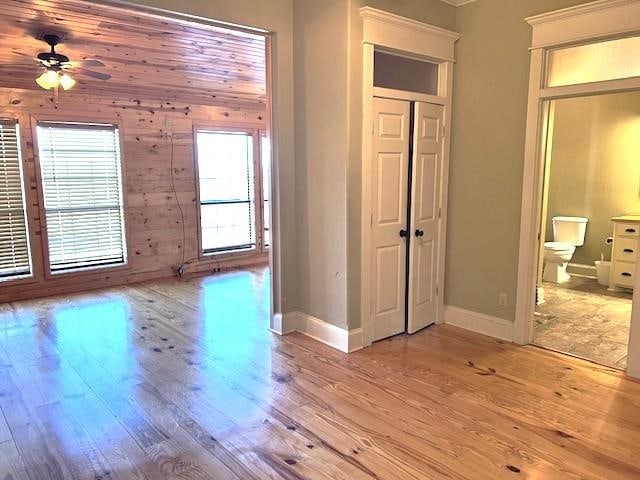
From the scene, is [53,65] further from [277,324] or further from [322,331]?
[322,331]

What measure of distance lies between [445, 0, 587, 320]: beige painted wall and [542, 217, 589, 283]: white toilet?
86.7 inches

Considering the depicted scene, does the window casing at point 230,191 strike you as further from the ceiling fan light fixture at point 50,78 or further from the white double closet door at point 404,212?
the white double closet door at point 404,212

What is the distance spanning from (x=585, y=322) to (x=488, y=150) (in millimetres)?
1904

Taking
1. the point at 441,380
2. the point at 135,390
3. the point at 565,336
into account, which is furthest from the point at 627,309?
the point at 135,390

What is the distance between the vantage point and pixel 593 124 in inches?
230

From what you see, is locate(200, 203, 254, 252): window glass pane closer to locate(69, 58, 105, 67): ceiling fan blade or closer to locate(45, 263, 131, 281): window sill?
locate(45, 263, 131, 281): window sill

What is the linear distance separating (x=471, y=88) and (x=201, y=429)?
334 centimetres

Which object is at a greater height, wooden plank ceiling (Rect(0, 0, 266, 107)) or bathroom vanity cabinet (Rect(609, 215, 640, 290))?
wooden plank ceiling (Rect(0, 0, 266, 107))

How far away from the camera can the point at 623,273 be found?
17.7 ft

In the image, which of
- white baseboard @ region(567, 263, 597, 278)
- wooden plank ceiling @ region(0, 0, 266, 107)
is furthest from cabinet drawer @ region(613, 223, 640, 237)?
wooden plank ceiling @ region(0, 0, 266, 107)

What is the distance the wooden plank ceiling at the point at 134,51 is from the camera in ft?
12.5

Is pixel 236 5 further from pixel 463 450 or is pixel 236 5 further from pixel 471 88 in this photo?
pixel 463 450

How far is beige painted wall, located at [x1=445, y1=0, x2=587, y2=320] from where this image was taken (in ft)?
12.1

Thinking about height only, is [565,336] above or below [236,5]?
below
